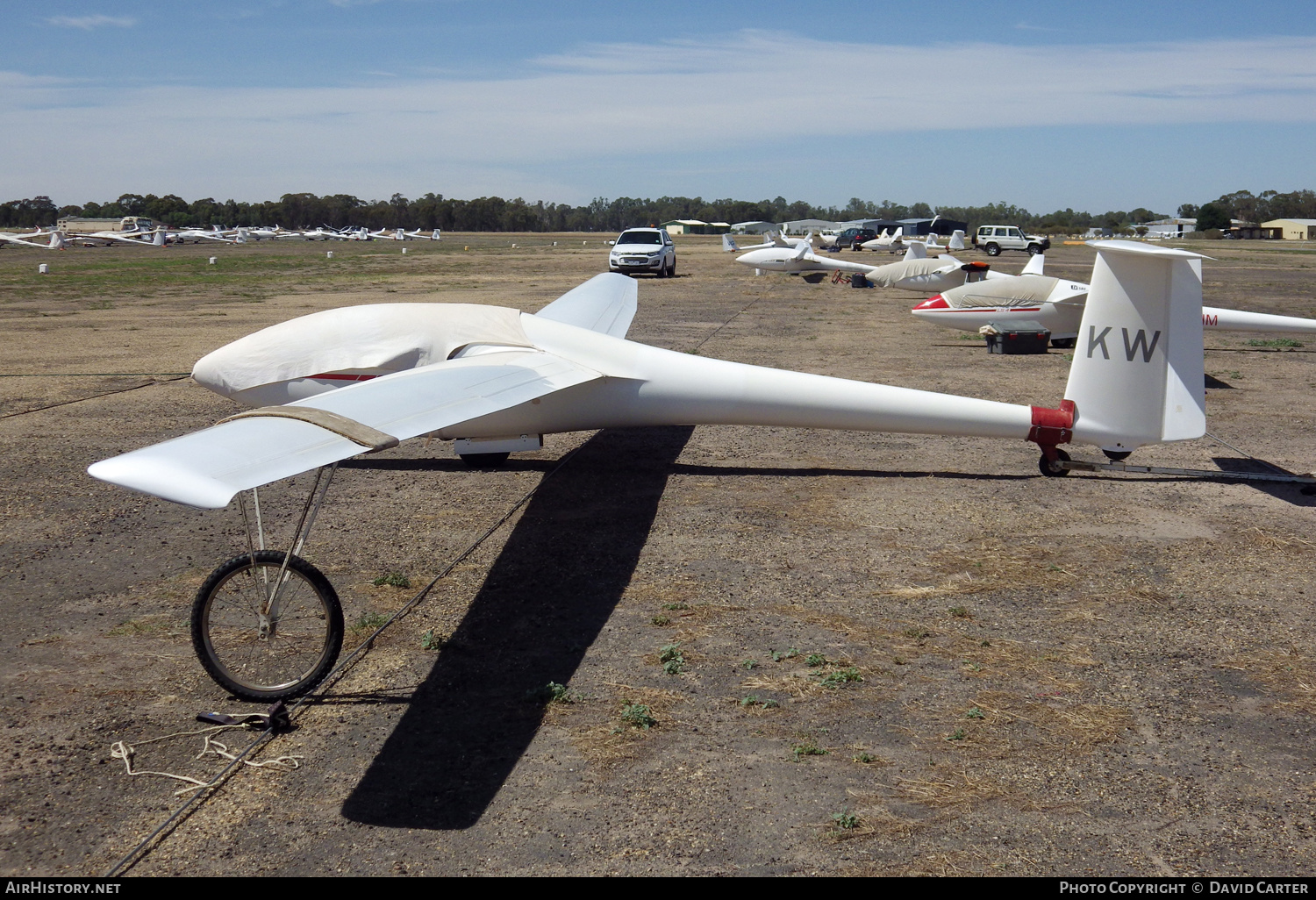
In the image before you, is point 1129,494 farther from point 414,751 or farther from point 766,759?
point 414,751

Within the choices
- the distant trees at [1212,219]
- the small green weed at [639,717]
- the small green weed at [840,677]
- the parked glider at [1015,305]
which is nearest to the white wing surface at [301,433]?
the small green weed at [639,717]

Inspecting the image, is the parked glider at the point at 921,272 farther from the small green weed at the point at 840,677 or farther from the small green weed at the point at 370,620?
the small green weed at the point at 370,620

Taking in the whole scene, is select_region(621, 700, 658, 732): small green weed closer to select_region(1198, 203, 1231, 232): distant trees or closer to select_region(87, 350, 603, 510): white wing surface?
select_region(87, 350, 603, 510): white wing surface

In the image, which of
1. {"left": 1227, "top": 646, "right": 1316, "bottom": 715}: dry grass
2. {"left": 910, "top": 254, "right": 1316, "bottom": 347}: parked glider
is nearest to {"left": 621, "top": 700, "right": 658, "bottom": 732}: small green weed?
{"left": 1227, "top": 646, "right": 1316, "bottom": 715}: dry grass

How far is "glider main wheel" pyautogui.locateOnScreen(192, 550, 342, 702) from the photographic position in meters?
5.48

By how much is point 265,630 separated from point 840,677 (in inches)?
136

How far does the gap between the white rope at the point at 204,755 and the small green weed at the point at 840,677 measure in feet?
9.94

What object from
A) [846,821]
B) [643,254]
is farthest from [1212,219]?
[846,821]

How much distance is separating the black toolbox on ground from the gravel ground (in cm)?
794

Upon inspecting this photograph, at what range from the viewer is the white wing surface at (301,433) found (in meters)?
4.42

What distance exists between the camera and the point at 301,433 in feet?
17.5

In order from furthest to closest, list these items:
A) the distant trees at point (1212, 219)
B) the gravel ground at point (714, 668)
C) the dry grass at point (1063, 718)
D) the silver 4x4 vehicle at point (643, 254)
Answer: the distant trees at point (1212, 219)
the silver 4x4 vehicle at point (643, 254)
the dry grass at point (1063, 718)
the gravel ground at point (714, 668)

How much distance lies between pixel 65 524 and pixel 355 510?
8.37ft
